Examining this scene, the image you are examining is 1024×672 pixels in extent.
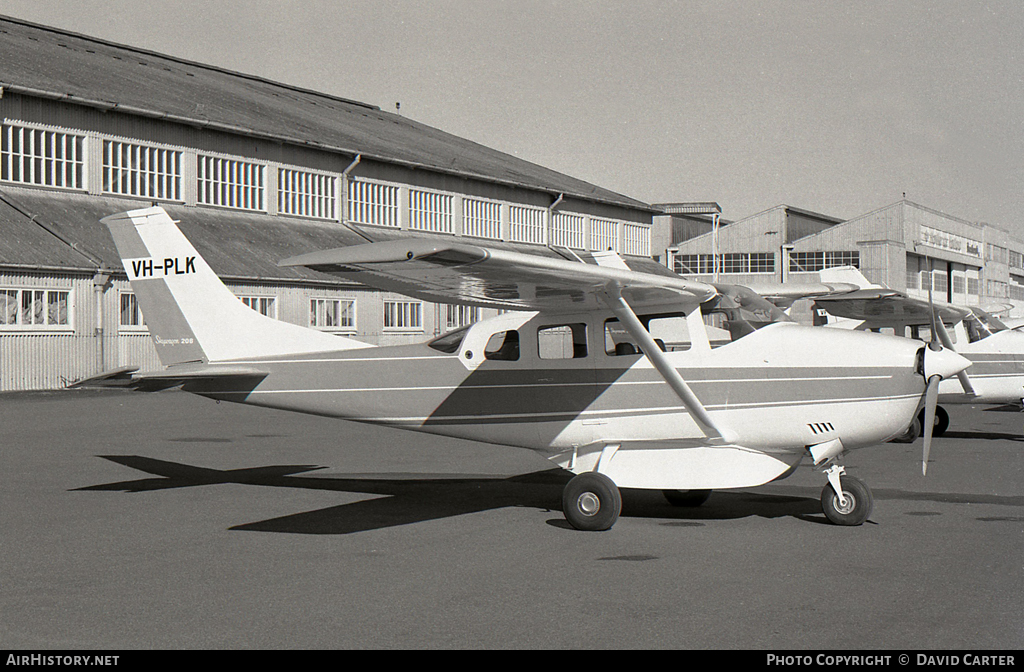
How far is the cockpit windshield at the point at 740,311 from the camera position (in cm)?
973

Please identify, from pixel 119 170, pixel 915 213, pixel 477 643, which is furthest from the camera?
pixel 915 213

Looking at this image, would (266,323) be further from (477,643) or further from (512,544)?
(477,643)

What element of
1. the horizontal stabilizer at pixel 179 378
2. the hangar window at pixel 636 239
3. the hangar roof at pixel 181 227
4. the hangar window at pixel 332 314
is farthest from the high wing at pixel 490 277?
the hangar window at pixel 636 239

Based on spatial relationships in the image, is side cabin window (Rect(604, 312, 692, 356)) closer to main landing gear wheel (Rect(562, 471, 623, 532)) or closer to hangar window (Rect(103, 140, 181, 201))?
main landing gear wheel (Rect(562, 471, 623, 532))

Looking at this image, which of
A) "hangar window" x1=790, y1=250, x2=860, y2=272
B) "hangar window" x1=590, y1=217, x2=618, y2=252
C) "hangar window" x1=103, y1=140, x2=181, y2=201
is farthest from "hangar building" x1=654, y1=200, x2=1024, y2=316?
"hangar window" x1=103, y1=140, x2=181, y2=201

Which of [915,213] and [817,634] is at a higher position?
[915,213]

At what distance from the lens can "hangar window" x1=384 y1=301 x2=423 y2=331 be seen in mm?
38688

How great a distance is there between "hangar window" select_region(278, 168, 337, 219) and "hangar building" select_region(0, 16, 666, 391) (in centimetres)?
6

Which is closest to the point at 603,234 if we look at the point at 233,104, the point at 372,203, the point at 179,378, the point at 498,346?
the point at 372,203

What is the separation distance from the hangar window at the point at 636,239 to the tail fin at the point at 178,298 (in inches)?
1866

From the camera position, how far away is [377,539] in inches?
343

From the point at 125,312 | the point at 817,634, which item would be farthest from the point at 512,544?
the point at 125,312

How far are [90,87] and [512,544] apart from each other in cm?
3081

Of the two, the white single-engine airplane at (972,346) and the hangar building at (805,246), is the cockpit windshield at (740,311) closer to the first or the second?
the white single-engine airplane at (972,346)
